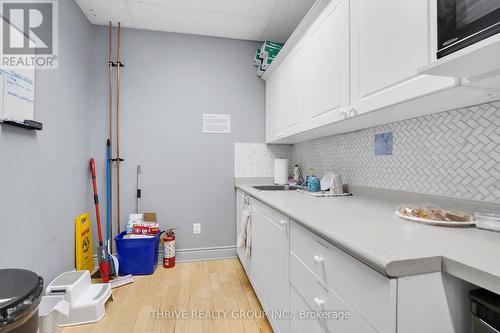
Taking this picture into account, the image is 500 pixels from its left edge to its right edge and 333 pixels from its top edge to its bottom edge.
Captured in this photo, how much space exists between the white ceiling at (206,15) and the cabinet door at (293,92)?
52cm

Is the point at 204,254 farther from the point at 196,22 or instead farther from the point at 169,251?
the point at 196,22

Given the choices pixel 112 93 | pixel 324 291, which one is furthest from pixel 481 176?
pixel 112 93

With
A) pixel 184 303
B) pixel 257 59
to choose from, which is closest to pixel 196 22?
pixel 257 59

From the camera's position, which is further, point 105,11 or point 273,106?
point 273,106

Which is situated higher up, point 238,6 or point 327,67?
point 238,6

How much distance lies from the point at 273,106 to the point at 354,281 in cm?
208

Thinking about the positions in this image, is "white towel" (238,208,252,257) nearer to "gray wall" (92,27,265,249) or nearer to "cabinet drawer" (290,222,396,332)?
"gray wall" (92,27,265,249)

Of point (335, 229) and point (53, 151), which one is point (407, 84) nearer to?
point (335, 229)

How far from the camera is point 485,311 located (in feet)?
1.75

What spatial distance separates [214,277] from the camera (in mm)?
2293

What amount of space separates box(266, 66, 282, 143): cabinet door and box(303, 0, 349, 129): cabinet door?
1.95ft

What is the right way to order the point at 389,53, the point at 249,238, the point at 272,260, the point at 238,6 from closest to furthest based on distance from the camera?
the point at 389,53
the point at 272,260
the point at 249,238
the point at 238,6

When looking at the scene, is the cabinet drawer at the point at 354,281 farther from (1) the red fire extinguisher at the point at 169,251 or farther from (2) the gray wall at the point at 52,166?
(1) the red fire extinguisher at the point at 169,251

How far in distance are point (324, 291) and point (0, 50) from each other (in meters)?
1.98
